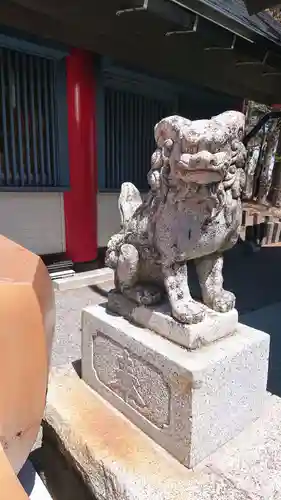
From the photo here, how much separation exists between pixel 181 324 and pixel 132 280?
353 millimetres

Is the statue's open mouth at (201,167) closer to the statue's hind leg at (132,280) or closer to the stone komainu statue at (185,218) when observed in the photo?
the stone komainu statue at (185,218)

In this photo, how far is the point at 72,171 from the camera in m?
4.13

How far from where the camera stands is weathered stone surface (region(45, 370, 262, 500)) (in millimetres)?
1255

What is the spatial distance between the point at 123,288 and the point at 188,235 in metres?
0.49

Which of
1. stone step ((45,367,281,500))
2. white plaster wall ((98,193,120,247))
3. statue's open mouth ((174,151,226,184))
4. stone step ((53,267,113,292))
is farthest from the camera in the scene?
white plaster wall ((98,193,120,247))

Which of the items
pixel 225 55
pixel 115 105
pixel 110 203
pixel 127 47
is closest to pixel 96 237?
pixel 110 203

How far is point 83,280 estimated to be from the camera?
4262mm

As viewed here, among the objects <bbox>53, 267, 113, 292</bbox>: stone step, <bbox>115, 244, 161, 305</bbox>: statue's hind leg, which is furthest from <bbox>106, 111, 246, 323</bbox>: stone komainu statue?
<bbox>53, 267, 113, 292</bbox>: stone step

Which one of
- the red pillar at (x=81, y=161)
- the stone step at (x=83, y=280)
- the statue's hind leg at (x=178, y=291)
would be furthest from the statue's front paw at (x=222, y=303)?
the red pillar at (x=81, y=161)

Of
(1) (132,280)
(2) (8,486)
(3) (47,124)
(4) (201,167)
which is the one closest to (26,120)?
(3) (47,124)

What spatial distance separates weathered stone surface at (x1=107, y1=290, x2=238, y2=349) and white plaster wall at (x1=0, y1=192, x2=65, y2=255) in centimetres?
269

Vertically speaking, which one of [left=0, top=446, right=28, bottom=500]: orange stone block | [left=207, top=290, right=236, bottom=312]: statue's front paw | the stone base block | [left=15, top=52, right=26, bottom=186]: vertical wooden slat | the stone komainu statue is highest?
[left=15, top=52, right=26, bottom=186]: vertical wooden slat

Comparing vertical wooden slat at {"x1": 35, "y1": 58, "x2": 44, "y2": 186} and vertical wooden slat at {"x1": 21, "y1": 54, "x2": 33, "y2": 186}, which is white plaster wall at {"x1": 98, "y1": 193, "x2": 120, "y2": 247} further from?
vertical wooden slat at {"x1": 21, "y1": 54, "x2": 33, "y2": 186}

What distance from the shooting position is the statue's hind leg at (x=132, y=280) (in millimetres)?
1619
